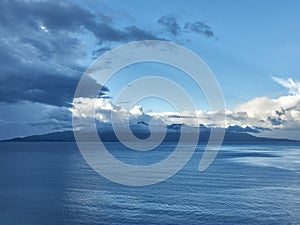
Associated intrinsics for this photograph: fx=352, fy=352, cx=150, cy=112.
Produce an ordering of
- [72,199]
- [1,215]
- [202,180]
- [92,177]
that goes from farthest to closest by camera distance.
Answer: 1. [92,177]
2. [202,180]
3. [72,199]
4. [1,215]

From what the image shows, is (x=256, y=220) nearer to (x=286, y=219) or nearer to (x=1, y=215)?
(x=286, y=219)

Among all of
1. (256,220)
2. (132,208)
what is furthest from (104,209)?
(256,220)

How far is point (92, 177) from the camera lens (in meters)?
99.2

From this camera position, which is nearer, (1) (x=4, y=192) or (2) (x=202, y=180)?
(1) (x=4, y=192)

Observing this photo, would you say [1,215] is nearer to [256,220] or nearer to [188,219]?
[188,219]

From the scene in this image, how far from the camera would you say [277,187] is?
78.1 m

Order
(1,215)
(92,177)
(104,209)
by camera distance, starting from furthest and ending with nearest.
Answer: (92,177) → (104,209) → (1,215)

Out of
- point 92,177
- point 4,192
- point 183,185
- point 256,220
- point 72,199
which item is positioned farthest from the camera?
point 92,177

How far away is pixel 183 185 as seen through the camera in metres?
82.9

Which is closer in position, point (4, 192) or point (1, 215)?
point (1, 215)

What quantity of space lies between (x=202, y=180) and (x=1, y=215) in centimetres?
5214

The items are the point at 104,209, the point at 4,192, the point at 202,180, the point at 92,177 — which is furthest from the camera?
the point at 92,177

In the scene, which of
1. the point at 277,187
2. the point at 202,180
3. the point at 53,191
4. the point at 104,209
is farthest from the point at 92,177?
the point at 277,187

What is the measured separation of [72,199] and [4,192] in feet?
60.4
